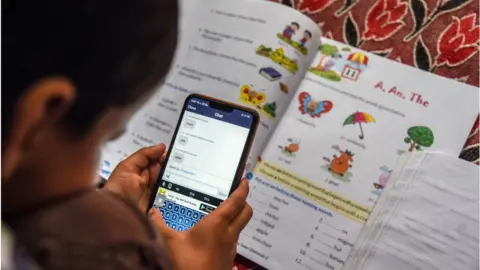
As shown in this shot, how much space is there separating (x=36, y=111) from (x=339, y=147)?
0.35m

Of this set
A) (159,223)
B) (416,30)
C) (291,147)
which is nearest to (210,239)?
(159,223)

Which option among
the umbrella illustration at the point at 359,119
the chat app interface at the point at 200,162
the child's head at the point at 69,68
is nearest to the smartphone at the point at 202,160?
the chat app interface at the point at 200,162

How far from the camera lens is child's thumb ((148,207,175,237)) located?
0.37m

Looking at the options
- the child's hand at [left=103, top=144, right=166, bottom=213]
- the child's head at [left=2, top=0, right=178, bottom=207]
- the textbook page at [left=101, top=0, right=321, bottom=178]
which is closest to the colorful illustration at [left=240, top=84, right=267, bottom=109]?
the textbook page at [left=101, top=0, right=321, bottom=178]

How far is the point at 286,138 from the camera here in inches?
20.6

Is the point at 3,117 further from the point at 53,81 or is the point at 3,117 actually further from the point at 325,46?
the point at 325,46

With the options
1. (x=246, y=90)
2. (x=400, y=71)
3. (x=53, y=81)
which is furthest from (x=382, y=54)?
(x=53, y=81)

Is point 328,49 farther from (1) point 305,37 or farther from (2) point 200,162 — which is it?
(2) point 200,162

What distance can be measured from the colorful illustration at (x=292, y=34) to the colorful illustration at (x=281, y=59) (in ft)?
0.04

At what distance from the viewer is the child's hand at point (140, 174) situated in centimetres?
42

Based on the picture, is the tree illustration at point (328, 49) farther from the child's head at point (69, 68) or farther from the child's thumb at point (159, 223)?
the child's head at point (69, 68)

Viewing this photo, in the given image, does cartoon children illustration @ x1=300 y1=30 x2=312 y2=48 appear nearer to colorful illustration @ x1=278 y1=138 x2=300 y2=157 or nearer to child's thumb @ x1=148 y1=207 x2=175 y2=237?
colorful illustration @ x1=278 y1=138 x2=300 y2=157

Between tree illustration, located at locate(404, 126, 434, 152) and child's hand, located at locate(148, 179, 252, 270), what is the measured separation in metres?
0.18

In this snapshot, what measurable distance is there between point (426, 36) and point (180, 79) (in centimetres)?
24
